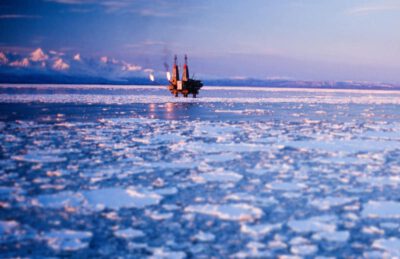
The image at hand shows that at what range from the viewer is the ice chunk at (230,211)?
4703 millimetres

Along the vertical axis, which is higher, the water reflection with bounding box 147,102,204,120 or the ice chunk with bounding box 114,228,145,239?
the water reflection with bounding box 147,102,204,120

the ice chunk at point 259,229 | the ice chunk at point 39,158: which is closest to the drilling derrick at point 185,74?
the ice chunk at point 39,158

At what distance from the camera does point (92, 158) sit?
819 cm

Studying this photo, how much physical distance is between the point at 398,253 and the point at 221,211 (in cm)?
196

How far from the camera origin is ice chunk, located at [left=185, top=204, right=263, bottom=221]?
15.4 feet

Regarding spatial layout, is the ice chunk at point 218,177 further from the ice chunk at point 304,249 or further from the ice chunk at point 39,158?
the ice chunk at point 39,158

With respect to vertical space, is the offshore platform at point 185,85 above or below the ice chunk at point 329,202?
above

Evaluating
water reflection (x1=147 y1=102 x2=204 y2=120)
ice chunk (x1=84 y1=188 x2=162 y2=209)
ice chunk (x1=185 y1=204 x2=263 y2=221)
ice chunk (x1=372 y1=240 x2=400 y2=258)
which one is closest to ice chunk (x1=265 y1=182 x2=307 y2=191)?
ice chunk (x1=185 y1=204 x2=263 y2=221)

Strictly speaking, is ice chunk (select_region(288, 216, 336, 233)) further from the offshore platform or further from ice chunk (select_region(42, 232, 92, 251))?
the offshore platform

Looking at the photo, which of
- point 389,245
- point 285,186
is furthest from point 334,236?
point 285,186

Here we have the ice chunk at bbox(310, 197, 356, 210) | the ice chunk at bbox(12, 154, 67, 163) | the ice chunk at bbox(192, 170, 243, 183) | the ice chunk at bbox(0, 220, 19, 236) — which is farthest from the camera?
the ice chunk at bbox(12, 154, 67, 163)

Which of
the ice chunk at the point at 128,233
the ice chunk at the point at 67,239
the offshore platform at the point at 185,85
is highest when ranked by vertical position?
the offshore platform at the point at 185,85

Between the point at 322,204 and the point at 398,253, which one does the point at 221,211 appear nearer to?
the point at 322,204

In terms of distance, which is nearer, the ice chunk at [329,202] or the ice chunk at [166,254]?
the ice chunk at [166,254]
